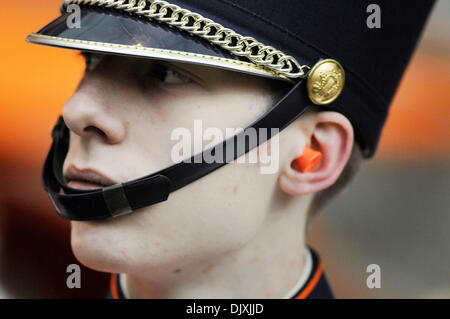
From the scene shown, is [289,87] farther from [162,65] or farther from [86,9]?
[86,9]

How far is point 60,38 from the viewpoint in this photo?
1.17 metres

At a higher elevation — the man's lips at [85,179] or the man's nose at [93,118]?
the man's nose at [93,118]

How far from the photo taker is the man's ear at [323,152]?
131cm

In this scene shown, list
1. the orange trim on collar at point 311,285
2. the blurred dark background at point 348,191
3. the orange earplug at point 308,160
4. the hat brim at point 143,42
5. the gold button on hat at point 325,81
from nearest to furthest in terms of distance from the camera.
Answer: the hat brim at point 143,42
the gold button on hat at point 325,81
the orange earplug at point 308,160
the orange trim on collar at point 311,285
the blurred dark background at point 348,191

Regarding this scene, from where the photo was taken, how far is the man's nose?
3.78 feet

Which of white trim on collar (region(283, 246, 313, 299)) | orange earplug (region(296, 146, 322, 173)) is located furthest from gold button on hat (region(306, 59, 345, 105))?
white trim on collar (region(283, 246, 313, 299))

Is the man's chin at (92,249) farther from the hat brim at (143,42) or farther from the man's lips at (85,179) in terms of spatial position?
the hat brim at (143,42)

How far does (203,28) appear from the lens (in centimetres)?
114

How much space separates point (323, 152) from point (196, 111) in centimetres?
35

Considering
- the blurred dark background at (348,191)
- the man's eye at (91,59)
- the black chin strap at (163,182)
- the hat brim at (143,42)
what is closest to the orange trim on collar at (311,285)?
the black chin strap at (163,182)

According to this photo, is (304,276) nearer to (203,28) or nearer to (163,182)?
(163,182)

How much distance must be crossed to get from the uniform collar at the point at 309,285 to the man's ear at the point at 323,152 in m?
0.29

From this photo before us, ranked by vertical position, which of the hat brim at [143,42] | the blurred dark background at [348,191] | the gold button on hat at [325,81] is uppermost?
the hat brim at [143,42]

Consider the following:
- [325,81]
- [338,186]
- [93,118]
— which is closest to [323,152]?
[325,81]
